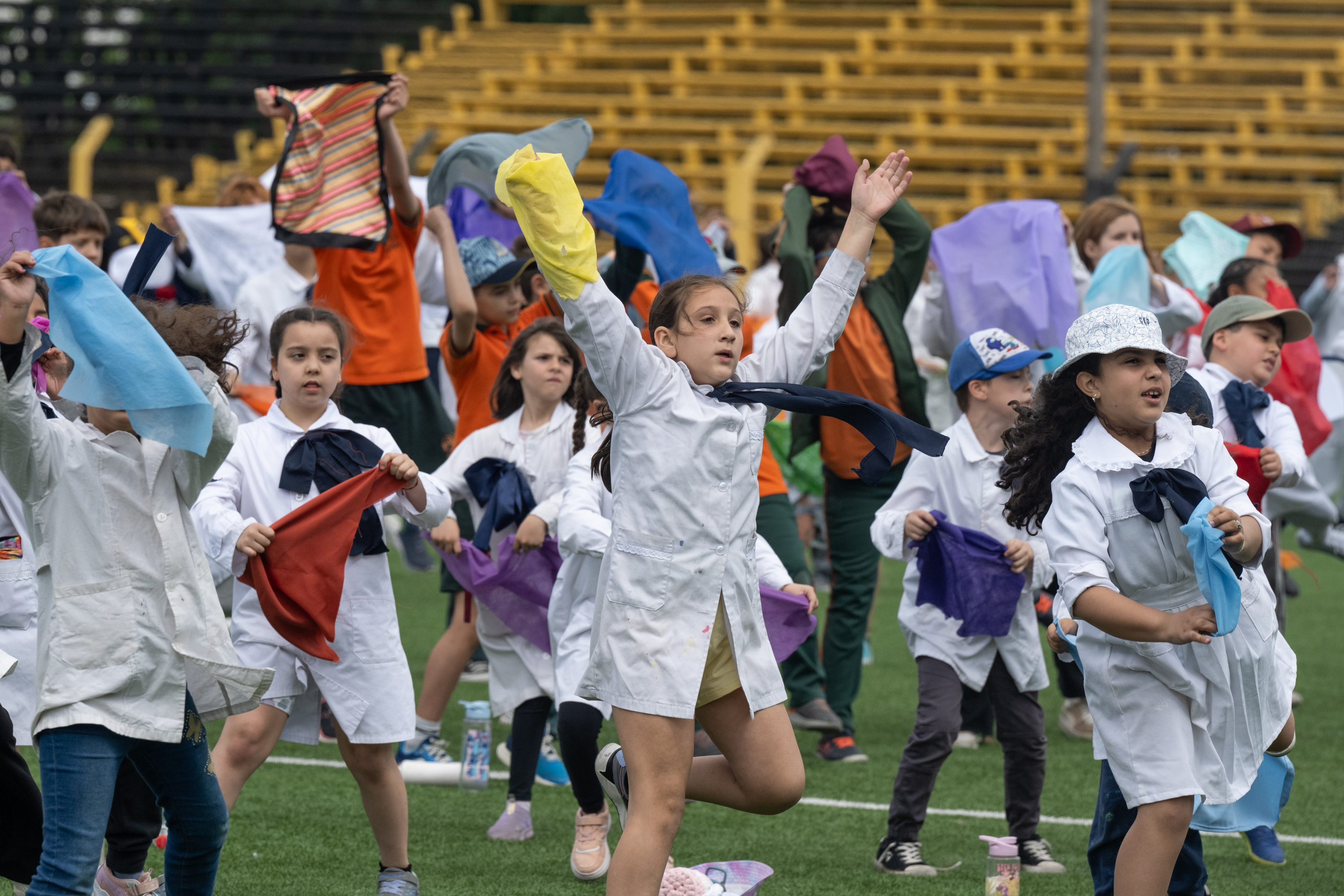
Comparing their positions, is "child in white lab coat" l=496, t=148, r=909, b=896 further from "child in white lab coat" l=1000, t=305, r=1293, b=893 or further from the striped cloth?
the striped cloth

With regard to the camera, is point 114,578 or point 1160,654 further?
point 1160,654

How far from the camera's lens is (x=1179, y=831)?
3.49 meters

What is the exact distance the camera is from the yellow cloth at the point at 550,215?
10.8ft

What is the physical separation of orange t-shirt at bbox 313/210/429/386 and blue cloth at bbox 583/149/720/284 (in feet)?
2.77

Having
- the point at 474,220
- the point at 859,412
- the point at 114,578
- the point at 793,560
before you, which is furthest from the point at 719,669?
the point at 474,220

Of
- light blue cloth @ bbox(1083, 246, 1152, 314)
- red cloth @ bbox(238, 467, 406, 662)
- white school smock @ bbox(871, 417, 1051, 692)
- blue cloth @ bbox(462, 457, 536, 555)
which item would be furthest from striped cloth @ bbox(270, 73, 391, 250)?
light blue cloth @ bbox(1083, 246, 1152, 314)

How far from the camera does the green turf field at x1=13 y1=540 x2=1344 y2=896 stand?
452 centimetres

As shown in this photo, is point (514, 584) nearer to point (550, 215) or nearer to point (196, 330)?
point (196, 330)

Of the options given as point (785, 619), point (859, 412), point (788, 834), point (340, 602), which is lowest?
point (788, 834)

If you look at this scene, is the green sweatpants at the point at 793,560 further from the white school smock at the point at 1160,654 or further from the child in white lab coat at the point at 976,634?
the white school smock at the point at 1160,654

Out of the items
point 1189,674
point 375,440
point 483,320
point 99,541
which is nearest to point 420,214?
point 483,320

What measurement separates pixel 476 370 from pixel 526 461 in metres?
0.88

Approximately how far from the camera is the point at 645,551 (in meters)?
3.43

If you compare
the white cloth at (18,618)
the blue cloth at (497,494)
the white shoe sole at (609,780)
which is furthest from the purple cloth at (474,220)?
the white shoe sole at (609,780)
